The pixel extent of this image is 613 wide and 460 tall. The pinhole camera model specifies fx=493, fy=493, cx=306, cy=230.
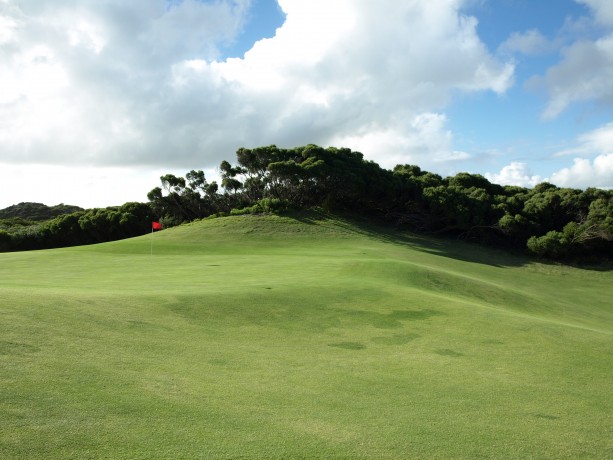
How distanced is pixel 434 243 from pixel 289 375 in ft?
160

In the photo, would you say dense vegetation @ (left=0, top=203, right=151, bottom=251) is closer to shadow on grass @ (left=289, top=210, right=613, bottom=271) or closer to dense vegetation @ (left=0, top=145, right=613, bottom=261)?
dense vegetation @ (left=0, top=145, right=613, bottom=261)

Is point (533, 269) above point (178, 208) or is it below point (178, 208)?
below

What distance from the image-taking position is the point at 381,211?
231 ft

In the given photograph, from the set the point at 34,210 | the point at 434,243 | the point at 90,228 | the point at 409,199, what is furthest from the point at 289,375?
the point at 34,210

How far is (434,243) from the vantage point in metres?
56.1

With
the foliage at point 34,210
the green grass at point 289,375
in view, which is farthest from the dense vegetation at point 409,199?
the foliage at point 34,210

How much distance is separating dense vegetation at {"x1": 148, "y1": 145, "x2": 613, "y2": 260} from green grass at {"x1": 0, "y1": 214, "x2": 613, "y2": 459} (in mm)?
40732

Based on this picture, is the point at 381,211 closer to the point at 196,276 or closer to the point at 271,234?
the point at 271,234

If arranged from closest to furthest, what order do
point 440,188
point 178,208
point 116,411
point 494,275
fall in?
point 116,411, point 494,275, point 440,188, point 178,208

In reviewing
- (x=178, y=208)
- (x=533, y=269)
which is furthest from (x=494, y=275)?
(x=178, y=208)

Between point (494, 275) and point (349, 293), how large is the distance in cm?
2359

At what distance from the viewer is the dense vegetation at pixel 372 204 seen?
5388 centimetres

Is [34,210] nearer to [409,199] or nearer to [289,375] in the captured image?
[409,199]

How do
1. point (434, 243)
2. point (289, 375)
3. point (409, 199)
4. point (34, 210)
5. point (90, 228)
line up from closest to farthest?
1. point (289, 375)
2. point (434, 243)
3. point (409, 199)
4. point (90, 228)
5. point (34, 210)
